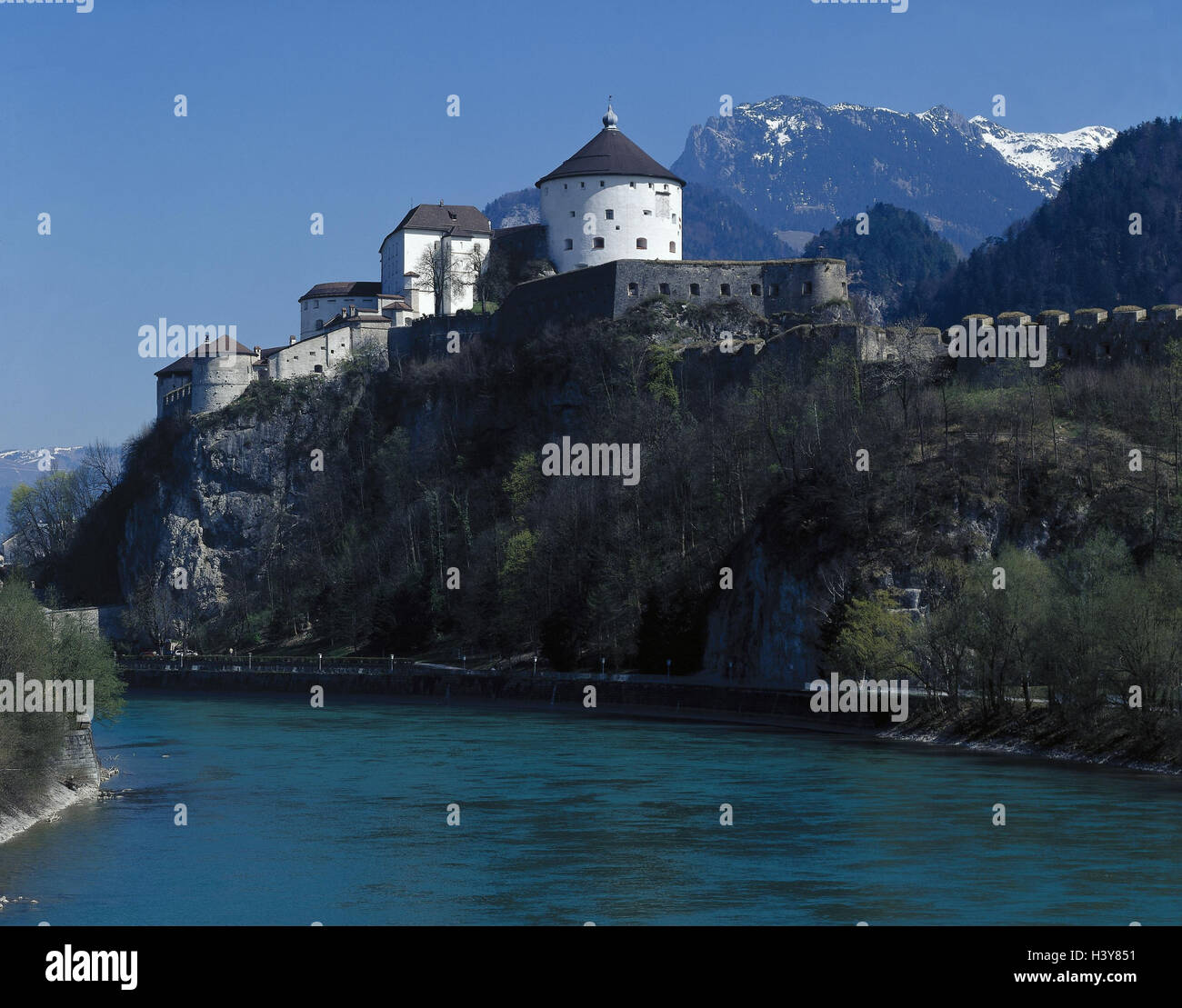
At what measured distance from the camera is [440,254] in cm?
9681

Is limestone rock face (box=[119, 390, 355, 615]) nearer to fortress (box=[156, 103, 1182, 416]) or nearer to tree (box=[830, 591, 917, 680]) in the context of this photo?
fortress (box=[156, 103, 1182, 416])

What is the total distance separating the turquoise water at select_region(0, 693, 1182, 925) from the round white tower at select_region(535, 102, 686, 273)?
44.6m

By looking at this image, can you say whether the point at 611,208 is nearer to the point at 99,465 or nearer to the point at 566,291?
the point at 566,291

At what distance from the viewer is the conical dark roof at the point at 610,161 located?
8962 cm

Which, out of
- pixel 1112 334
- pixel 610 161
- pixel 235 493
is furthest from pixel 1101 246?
pixel 1112 334

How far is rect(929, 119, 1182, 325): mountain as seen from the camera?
453ft

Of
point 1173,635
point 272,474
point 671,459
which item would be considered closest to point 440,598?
point 671,459

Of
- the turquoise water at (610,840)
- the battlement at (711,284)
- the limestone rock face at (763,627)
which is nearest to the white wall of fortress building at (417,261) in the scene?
the battlement at (711,284)

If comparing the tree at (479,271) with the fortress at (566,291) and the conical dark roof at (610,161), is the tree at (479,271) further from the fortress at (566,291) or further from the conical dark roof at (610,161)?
the conical dark roof at (610,161)

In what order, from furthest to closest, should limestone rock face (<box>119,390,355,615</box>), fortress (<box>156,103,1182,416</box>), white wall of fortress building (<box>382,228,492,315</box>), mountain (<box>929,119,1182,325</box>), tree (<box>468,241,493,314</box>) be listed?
mountain (<box>929,119,1182,325</box>), limestone rock face (<box>119,390,355,615</box>), white wall of fortress building (<box>382,228,492,315</box>), tree (<box>468,241,493,314</box>), fortress (<box>156,103,1182,416</box>)

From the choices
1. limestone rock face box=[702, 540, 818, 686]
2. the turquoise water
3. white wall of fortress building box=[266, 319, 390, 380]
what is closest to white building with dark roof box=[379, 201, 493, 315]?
white wall of fortress building box=[266, 319, 390, 380]

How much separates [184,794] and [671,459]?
34741 mm

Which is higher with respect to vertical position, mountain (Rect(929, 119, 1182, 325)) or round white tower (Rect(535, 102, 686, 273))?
mountain (Rect(929, 119, 1182, 325))

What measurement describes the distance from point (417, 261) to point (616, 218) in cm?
1526
